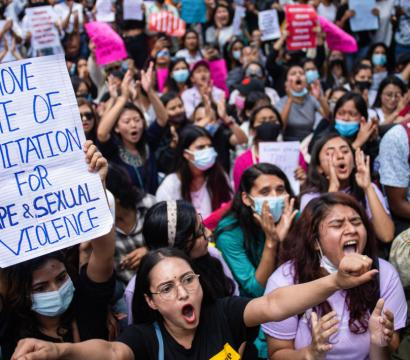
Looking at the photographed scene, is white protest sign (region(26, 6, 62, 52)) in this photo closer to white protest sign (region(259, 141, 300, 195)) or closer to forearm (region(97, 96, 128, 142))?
forearm (region(97, 96, 128, 142))

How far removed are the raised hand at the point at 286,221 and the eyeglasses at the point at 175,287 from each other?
3.58 feet

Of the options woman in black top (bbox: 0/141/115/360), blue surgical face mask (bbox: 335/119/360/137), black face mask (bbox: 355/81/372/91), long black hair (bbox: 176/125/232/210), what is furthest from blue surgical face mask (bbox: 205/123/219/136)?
woman in black top (bbox: 0/141/115/360)

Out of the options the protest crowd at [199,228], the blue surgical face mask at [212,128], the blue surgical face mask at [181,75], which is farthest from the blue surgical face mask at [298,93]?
the blue surgical face mask at [181,75]

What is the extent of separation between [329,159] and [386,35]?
604 centimetres

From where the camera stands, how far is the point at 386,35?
9.11m

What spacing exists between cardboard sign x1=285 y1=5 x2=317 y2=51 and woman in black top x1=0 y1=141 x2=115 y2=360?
5.27 m

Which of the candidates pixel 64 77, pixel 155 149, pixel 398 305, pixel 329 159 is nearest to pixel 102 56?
pixel 155 149

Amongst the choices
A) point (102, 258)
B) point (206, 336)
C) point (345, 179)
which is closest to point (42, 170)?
point (102, 258)

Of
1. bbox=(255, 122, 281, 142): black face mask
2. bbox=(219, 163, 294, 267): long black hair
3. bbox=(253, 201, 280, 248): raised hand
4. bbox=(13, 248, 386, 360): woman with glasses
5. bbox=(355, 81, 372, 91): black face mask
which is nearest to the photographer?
bbox=(13, 248, 386, 360): woman with glasses

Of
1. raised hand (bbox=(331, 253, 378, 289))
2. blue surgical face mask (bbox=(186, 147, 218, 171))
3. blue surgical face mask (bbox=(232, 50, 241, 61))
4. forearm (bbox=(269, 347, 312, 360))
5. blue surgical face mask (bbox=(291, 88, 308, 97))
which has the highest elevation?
raised hand (bbox=(331, 253, 378, 289))

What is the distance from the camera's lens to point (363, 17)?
8.69m

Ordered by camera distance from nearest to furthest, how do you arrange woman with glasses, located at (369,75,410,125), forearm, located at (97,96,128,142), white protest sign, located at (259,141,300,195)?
white protest sign, located at (259,141,300,195) → forearm, located at (97,96,128,142) → woman with glasses, located at (369,75,410,125)

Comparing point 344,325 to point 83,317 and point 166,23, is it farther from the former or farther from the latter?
point 166,23

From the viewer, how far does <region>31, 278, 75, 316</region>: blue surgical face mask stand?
242cm
